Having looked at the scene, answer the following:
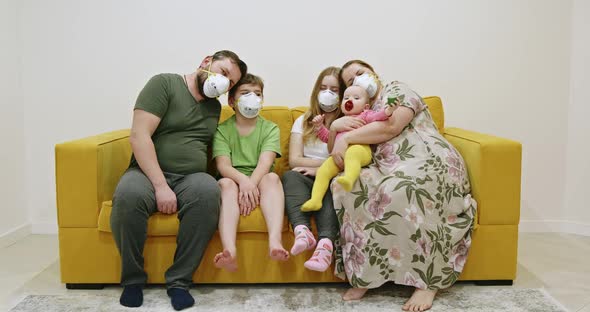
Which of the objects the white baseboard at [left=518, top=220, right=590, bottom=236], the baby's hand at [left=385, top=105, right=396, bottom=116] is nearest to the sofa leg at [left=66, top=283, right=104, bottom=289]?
the baby's hand at [left=385, top=105, right=396, bottom=116]

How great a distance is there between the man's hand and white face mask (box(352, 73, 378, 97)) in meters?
0.91

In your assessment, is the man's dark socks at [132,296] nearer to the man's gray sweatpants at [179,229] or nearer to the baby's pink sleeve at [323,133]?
the man's gray sweatpants at [179,229]

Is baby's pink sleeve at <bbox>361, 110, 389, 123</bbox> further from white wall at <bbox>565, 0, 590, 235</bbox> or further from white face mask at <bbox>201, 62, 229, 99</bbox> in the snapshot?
white wall at <bbox>565, 0, 590, 235</bbox>

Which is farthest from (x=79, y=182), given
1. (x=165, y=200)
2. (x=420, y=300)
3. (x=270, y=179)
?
(x=420, y=300)

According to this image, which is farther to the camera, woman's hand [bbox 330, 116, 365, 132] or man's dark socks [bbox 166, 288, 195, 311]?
woman's hand [bbox 330, 116, 365, 132]

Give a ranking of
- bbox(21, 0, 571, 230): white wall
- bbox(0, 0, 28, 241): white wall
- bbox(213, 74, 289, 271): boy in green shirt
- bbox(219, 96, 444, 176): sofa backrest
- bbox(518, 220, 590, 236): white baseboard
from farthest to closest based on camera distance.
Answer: bbox(518, 220, 590, 236): white baseboard → bbox(21, 0, 571, 230): white wall → bbox(0, 0, 28, 241): white wall → bbox(219, 96, 444, 176): sofa backrest → bbox(213, 74, 289, 271): boy in green shirt

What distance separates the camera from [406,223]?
2.01m

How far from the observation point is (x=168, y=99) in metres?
2.26

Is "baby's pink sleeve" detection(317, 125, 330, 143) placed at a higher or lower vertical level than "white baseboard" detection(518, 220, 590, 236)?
higher

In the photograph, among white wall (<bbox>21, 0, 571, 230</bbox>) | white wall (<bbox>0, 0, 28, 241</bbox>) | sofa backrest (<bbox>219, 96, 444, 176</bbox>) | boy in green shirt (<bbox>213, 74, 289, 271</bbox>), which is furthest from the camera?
white wall (<bbox>21, 0, 571, 230</bbox>)

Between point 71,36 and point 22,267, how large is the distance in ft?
4.20

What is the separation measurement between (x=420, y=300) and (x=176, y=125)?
3.92ft

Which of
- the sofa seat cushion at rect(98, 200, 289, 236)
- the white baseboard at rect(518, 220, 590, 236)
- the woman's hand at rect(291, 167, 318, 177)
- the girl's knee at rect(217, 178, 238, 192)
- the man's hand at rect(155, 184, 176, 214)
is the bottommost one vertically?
the white baseboard at rect(518, 220, 590, 236)

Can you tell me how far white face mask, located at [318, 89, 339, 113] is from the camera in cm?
236
